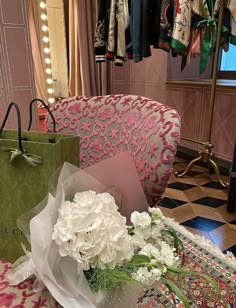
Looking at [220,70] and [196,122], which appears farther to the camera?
[196,122]

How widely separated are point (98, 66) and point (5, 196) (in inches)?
105

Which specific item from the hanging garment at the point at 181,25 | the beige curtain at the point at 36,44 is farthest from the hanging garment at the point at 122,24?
the beige curtain at the point at 36,44

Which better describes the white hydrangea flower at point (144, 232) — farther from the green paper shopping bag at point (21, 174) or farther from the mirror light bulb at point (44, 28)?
the mirror light bulb at point (44, 28)

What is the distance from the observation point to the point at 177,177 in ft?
7.64

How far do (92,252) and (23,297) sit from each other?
0.20 m

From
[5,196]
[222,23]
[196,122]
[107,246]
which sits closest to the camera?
[107,246]

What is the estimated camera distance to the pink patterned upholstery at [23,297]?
1.28ft

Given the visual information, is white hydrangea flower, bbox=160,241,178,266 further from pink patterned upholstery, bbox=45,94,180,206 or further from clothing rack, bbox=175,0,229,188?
clothing rack, bbox=175,0,229,188

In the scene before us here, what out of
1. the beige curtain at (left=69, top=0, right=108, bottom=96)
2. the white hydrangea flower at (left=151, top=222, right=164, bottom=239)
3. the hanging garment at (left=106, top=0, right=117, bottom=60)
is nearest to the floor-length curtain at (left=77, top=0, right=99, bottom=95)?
the beige curtain at (left=69, top=0, right=108, bottom=96)

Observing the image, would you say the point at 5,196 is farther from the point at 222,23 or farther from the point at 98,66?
the point at 98,66

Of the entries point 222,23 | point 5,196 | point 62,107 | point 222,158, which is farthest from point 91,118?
point 222,158

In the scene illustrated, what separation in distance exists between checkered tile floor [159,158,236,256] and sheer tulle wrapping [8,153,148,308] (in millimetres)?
1261

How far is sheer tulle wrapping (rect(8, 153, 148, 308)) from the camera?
321 mm

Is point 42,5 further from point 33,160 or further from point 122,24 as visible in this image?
point 33,160
